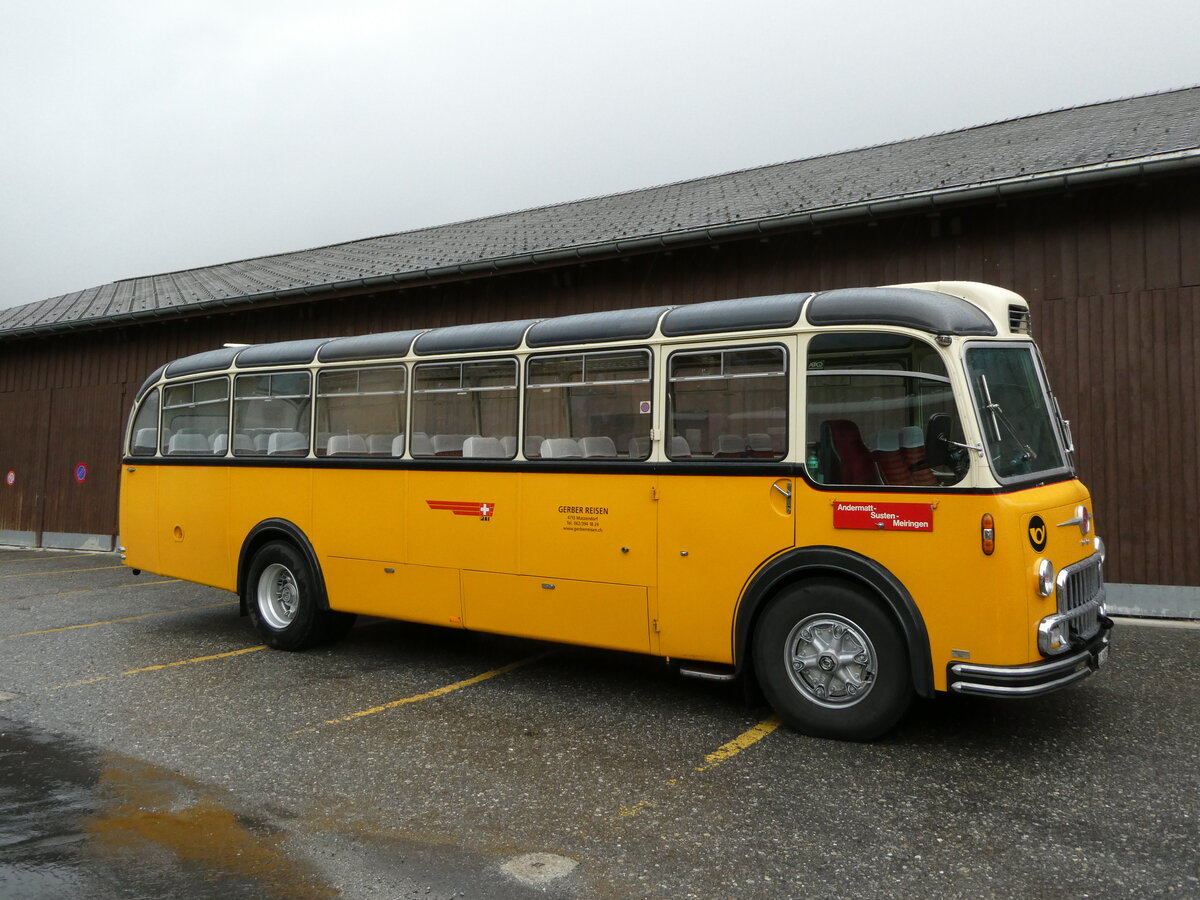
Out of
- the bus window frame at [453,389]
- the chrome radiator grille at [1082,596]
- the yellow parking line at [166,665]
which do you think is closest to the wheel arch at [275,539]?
the yellow parking line at [166,665]

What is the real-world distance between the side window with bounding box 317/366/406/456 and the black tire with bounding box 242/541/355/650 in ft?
3.49

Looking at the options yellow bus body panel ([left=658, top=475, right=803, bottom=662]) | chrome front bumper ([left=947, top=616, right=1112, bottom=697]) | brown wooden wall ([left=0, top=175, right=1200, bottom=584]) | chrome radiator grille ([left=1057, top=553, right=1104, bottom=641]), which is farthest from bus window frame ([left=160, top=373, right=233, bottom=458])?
chrome radiator grille ([left=1057, top=553, right=1104, bottom=641])

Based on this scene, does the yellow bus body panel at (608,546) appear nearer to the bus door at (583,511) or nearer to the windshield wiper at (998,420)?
the bus door at (583,511)

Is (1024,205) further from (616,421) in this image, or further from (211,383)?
(211,383)

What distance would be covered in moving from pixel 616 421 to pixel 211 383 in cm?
474

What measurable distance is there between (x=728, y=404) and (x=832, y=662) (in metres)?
1.69

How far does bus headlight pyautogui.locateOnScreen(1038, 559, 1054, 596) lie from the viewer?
4898 mm

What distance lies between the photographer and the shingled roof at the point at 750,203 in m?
9.67

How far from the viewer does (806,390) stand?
555cm

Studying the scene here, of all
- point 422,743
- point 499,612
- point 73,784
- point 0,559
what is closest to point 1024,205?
point 499,612

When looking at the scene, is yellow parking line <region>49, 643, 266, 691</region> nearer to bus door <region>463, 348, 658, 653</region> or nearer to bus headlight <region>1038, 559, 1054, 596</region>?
bus door <region>463, 348, 658, 653</region>

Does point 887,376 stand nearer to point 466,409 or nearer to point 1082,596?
point 1082,596

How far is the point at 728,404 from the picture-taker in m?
5.85

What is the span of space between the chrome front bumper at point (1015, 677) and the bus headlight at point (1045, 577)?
382mm
